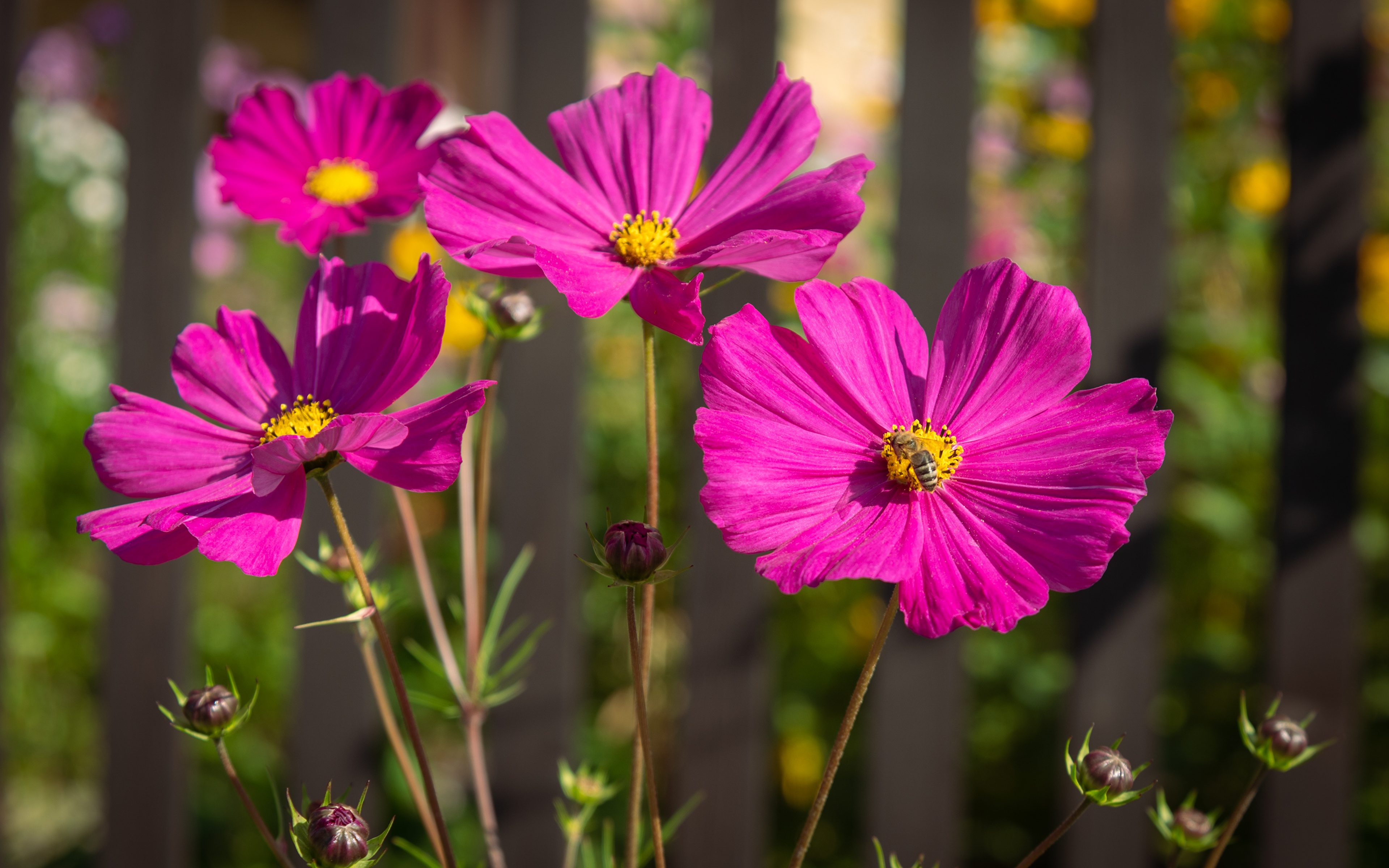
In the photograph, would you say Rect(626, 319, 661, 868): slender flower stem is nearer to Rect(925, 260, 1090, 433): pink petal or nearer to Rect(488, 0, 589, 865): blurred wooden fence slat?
Rect(925, 260, 1090, 433): pink petal

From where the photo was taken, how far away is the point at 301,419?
1.29 feet

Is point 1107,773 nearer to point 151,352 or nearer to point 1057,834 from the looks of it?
point 1057,834

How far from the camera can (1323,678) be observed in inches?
48.9

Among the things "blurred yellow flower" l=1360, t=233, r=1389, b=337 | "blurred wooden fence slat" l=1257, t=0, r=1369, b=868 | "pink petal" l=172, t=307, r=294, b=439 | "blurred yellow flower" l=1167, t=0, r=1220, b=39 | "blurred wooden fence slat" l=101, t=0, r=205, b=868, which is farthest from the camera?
"blurred yellow flower" l=1167, t=0, r=1220, b=39

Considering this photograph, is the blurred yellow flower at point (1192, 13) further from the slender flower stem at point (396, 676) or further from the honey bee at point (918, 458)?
the slender flower stem at point (396, 676)

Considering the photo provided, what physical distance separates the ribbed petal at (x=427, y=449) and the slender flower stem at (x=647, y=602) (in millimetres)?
55

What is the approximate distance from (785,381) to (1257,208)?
4.83 ft

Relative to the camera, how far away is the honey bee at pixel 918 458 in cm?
33

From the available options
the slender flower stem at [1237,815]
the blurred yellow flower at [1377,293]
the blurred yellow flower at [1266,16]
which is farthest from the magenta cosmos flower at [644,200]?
the blurred yellow flower at [1266,16]

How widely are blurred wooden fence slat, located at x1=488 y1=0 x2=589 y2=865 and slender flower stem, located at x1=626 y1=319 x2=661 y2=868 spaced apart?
3.04 ft

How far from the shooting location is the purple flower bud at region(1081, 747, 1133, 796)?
1.11 feet

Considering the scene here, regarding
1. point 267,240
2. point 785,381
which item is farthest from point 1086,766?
point 267,240

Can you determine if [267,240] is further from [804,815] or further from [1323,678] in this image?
[1323,678]

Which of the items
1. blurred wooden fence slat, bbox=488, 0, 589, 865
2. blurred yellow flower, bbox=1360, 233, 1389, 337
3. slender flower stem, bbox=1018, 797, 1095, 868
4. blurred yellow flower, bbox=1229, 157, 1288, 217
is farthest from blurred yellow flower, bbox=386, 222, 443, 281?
blurred yellow flower, bbox=1360, 233, 1389, 337
